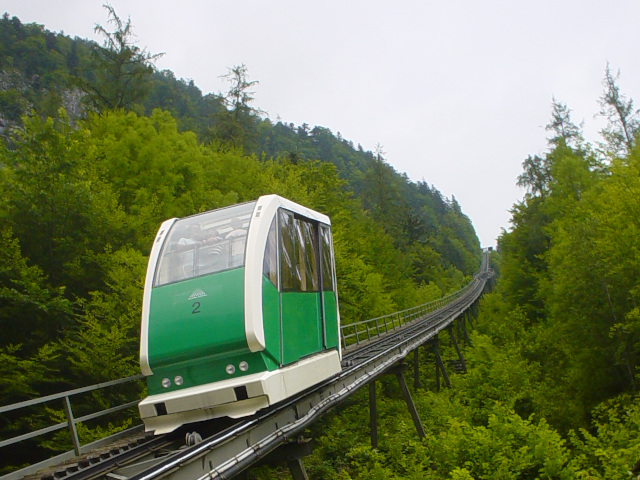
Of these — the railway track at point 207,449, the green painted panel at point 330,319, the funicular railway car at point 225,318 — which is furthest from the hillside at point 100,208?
the green painted panel at point 330,319

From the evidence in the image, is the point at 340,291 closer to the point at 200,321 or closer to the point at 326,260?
the point at 326,260

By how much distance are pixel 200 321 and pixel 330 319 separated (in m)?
3.08

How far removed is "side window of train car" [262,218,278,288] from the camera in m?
6.87

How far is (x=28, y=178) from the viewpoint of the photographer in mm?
12547

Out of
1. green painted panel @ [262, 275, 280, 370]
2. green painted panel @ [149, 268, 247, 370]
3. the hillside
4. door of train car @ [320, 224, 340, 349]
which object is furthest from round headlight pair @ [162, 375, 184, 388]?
the hillside

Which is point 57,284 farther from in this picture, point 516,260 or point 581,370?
point 516,260

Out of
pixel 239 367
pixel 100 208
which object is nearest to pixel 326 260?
pixel 239 367

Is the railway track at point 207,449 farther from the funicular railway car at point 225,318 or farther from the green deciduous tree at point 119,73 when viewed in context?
the green deciduous tree at point 119,73

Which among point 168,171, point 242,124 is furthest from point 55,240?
point 242,124

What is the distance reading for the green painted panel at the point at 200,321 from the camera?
6332 millimetres

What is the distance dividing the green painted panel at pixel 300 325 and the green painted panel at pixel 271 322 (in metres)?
0.21

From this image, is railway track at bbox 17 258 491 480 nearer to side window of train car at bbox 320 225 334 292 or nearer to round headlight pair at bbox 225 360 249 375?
round headlight pair at bbox 225 360 249 375

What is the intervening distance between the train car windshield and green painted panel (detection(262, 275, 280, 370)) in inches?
19.0

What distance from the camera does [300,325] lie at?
7691mm
